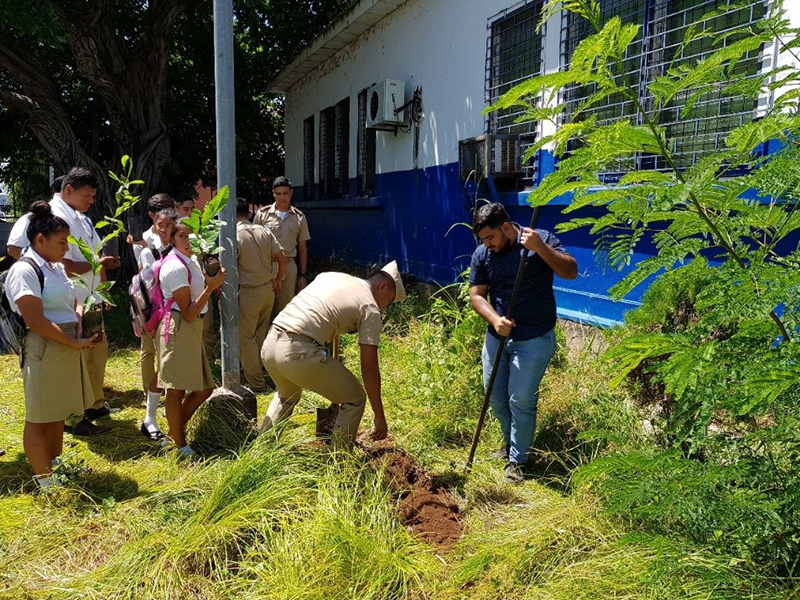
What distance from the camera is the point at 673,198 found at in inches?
74.5

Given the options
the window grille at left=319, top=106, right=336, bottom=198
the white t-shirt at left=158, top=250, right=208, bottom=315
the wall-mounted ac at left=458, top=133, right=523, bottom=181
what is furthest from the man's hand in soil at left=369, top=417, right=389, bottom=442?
the window grille at left=319, top=106, right=336, bottom=198

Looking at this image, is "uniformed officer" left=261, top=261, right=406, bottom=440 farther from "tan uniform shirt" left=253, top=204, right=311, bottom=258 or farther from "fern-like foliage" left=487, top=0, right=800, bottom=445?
"tan uniform shirt" left=253, top=204, right=311, bottom=258

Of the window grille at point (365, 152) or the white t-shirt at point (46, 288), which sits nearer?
the white t-shirt at point (46, 288)

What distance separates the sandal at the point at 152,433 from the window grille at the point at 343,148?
734 centimetres

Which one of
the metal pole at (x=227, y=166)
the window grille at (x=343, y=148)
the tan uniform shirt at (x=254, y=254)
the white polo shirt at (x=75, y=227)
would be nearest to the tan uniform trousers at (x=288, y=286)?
the tan uniform shirt at (x=254, y=254)

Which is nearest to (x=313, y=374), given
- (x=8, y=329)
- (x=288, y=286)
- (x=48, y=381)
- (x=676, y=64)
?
(x=48, y=381)

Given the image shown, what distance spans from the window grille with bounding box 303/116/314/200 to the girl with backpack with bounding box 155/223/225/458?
926 centimetres

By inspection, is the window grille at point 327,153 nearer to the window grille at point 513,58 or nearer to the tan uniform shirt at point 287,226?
the tan uniform shirt at point 287,226

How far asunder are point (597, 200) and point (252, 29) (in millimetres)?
10304

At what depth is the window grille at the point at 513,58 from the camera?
619 centimetres

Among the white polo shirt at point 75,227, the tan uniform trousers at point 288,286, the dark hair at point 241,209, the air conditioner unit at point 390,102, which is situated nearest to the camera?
the white polo shirt at point 75,227

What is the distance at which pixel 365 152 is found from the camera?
10.5 metres

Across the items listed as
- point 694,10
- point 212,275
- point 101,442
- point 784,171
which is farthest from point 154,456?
point 694,10

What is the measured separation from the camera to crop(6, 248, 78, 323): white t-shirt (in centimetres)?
355
